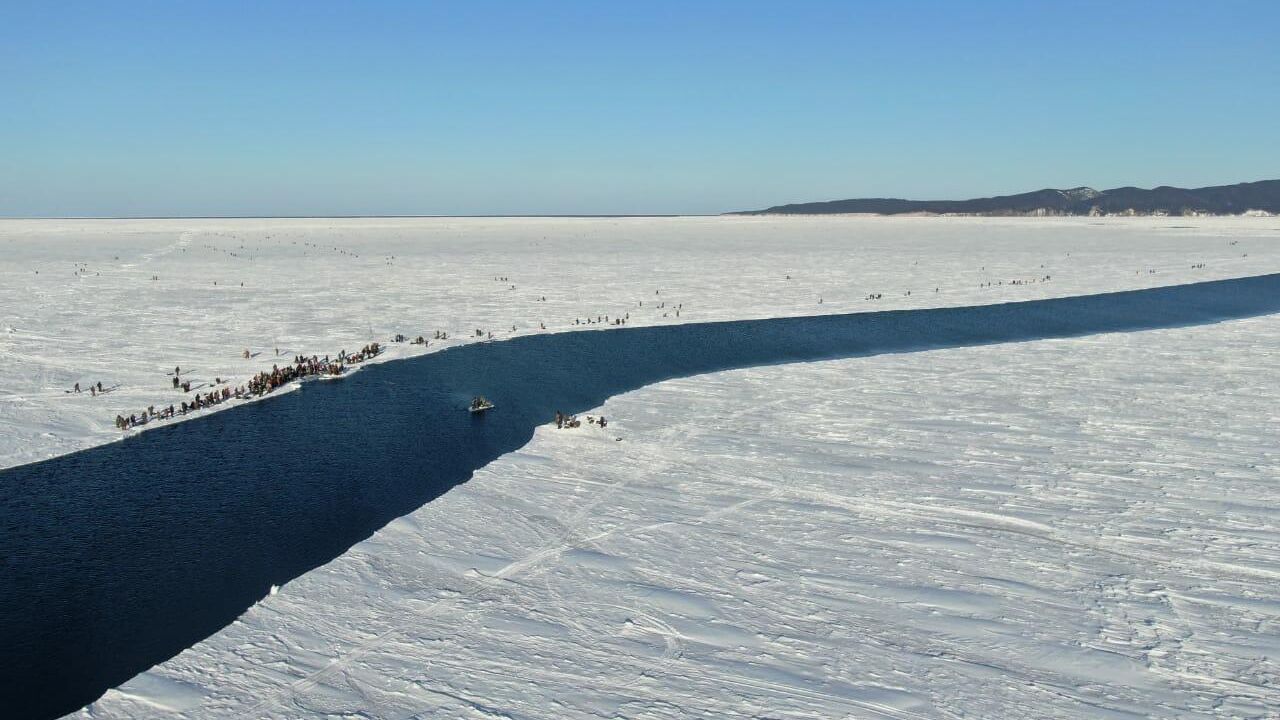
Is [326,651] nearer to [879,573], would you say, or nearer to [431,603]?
[431,603]

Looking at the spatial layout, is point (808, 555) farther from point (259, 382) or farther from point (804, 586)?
point (259, 382)

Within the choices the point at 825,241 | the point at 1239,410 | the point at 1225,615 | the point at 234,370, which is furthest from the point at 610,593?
the point at 825,241

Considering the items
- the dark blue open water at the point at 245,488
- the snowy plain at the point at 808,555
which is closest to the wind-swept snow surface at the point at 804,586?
the snowy plain at the point at 808,555

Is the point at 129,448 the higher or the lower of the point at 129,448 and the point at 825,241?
the lower

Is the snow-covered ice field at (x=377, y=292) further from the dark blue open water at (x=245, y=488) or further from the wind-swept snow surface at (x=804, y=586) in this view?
the wind-swept snow surface at (x=804, y=586)

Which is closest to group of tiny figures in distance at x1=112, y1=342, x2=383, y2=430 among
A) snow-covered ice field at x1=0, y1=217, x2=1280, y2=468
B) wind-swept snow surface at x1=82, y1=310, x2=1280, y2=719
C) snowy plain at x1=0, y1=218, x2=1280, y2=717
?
snow-covered ice field at x1=0, y1=217, x2=1280, y2=468

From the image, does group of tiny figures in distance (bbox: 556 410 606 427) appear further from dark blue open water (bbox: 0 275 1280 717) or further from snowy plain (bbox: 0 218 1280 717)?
dark blue open water (bbox: 0 275 1280 717)
